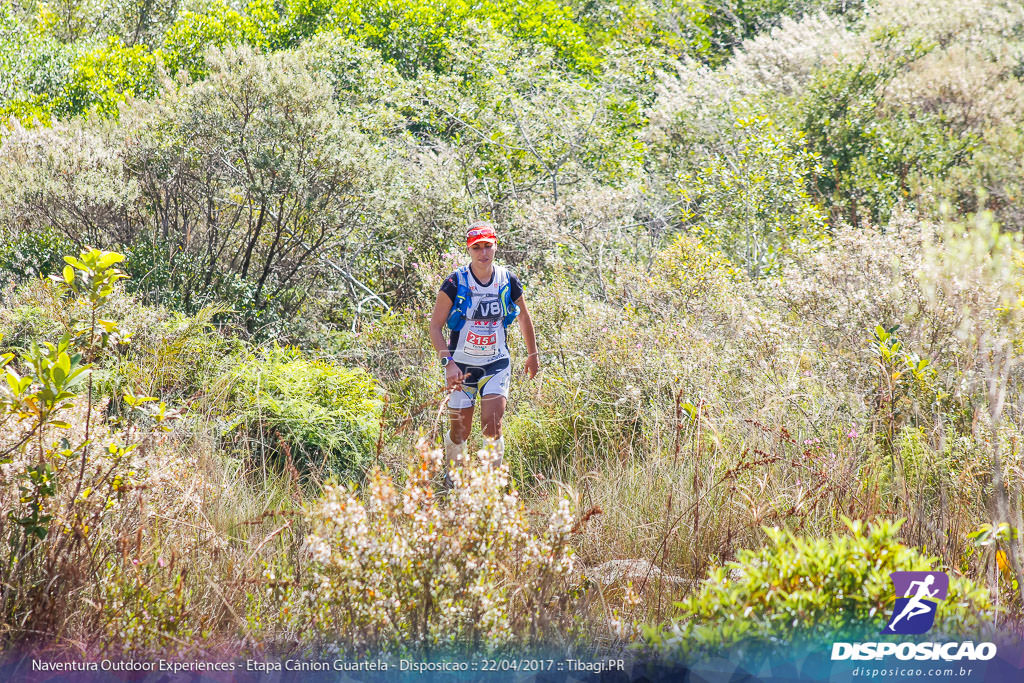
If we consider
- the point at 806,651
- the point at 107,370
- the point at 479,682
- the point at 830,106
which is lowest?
the point at 479,682

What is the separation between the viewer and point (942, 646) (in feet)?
8.47

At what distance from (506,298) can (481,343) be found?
11.9 inches

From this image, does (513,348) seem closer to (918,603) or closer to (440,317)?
(440,317)

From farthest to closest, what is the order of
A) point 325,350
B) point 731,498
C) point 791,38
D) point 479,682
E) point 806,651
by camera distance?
point 791,38
point 325,350
point 731,498
point 479,682
point 806,651

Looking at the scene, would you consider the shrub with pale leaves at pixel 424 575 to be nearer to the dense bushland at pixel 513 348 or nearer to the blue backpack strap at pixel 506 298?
the dense bushland at pixel 513 348

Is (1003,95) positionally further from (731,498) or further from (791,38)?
(731,498)

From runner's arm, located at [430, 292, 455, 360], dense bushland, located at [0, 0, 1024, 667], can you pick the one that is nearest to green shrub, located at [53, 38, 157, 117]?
dense bushland, located at [0, 0, 1024, 667]

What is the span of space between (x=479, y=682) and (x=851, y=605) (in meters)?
1.10

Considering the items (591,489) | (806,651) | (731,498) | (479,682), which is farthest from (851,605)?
(591,489)

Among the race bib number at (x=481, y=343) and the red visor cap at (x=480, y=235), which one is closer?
the red visor cap at (x=480, y=235)

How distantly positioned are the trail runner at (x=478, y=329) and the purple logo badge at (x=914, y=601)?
2.76 m

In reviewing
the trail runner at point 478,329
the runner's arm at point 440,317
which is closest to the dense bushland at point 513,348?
the trail runner at point 478,329

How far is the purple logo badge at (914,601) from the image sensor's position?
100 inches

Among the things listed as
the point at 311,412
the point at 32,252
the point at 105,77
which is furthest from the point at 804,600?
the point at 105,77
